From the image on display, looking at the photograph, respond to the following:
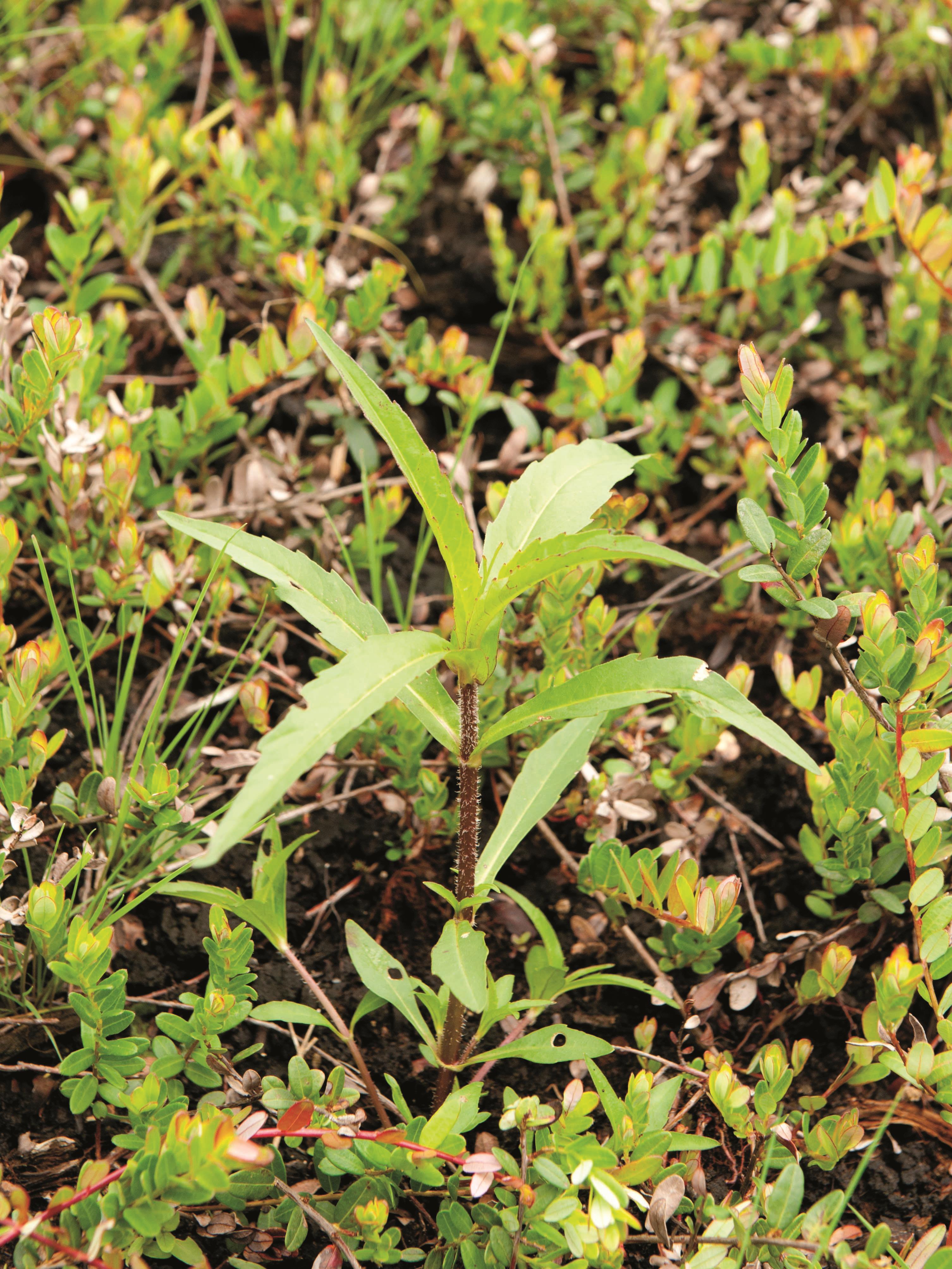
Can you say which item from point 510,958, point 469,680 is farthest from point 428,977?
point 469,680

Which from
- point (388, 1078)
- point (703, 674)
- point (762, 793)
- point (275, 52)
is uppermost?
point (275, 52)

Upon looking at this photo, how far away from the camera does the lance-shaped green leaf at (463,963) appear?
1440mm

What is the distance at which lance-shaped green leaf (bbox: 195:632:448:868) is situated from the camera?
1.19 metres

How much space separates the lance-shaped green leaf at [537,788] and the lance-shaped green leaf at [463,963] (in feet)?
0.41

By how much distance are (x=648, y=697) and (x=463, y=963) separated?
44 cm

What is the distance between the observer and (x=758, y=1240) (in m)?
1.46

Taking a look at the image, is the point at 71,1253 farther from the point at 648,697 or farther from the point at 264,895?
Result: the point at 648,697

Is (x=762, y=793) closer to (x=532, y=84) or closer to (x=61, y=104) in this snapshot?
(x=532, y=84)

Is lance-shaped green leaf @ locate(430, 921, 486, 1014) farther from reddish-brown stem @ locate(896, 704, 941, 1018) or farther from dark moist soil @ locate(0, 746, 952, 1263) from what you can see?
reddish-brown stem @ locate(896, 704, 941, 1018)

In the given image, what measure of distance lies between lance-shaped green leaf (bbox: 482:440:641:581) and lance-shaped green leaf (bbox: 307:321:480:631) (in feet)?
0.22

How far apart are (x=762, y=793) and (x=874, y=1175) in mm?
728

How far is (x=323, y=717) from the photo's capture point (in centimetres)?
129

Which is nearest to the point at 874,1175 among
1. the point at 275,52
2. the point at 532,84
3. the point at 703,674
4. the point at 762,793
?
the point at 762,793

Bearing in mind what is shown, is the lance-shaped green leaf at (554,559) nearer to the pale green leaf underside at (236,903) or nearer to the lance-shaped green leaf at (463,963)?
the lance-shaped green leaf at (463,963)
